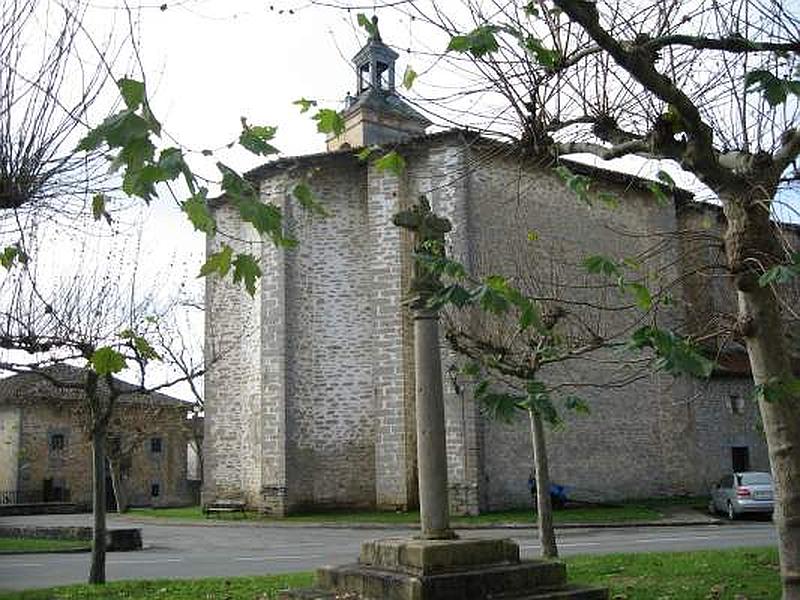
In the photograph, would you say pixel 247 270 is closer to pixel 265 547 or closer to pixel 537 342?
pixel 537 342

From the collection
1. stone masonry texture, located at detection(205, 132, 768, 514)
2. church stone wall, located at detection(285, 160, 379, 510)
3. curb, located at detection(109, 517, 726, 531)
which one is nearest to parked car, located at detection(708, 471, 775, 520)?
curb, located at detection(109, 517, 726, 531)

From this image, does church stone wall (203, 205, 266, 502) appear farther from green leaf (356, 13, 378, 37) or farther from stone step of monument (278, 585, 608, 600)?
green leaf (356, 13, 378, 37)

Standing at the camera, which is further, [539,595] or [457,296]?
[539,595]

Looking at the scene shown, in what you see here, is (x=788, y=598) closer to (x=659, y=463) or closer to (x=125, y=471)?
(x=659, y=463)

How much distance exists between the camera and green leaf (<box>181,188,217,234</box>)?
2.98 metres

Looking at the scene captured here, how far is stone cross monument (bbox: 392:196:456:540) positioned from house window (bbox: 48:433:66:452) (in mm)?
38372

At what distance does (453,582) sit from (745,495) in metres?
16.7

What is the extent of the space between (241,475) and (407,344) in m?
6.59

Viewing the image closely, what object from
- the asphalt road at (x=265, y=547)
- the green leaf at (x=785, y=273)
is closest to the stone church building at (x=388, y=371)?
the asphalt road at (x=265, y=547)

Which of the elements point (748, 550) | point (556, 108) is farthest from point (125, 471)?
point (556, 108)

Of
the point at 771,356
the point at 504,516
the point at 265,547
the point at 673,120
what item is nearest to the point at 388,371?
the point at 504,516

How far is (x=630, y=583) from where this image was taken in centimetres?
826

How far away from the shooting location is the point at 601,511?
21719mm

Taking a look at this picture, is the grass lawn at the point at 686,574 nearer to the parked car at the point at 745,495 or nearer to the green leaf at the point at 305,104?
the green leaf at the point at 305,104
